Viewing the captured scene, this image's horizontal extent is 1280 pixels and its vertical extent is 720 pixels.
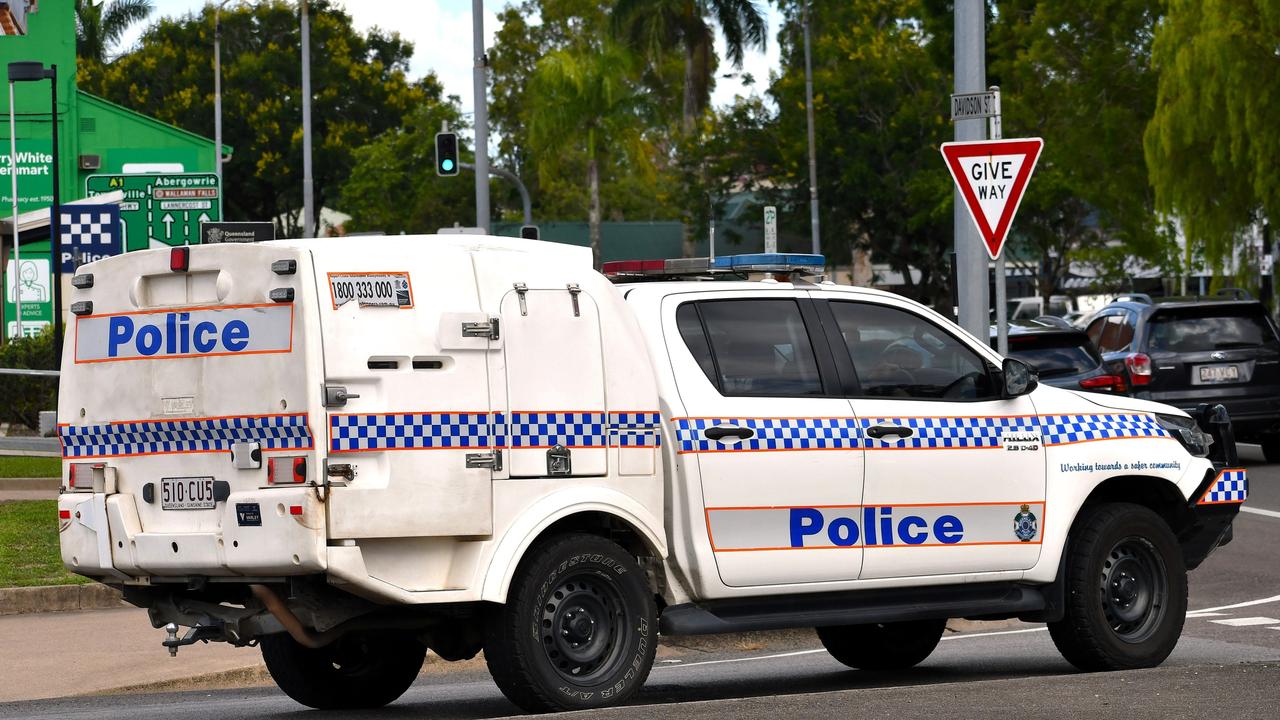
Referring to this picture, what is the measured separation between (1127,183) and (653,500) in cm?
2947

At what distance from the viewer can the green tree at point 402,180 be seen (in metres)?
66.6

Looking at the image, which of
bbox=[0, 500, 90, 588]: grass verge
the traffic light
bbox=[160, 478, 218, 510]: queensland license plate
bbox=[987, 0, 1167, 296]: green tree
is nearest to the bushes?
the traffic light

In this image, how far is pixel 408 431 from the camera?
25.6ft

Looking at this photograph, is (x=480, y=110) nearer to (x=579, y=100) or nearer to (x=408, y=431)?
(x=408, y=431)

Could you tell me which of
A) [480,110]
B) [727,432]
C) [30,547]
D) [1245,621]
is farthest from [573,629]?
[480,110]

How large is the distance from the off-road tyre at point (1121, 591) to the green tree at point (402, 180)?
187 ft

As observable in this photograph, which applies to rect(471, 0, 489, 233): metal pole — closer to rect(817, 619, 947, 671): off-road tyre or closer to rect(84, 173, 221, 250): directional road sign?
rect(84, 173, 221, 250): directional road sign

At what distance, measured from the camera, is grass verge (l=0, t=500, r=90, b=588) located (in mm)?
13477

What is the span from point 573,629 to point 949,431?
2.17 metres

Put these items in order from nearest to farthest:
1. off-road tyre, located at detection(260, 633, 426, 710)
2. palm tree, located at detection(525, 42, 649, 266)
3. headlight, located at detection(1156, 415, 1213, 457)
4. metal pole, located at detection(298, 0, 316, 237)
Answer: off-road tyre, located at detection(260, 633, 426, 710) → headlight, located at detection(1156, 415, 1213, 457) → metal pole, located at detection(298, 0, 316, 237) → palm tree, located at detection(525, 42, 649, 266)

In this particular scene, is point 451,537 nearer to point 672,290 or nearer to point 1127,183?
point 672,290

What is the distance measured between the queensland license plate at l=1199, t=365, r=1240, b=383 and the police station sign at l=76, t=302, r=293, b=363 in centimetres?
1539

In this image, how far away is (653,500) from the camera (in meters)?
8.48

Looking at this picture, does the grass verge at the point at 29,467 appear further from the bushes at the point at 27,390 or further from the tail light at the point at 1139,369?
the tail light at the point at 1139,369
